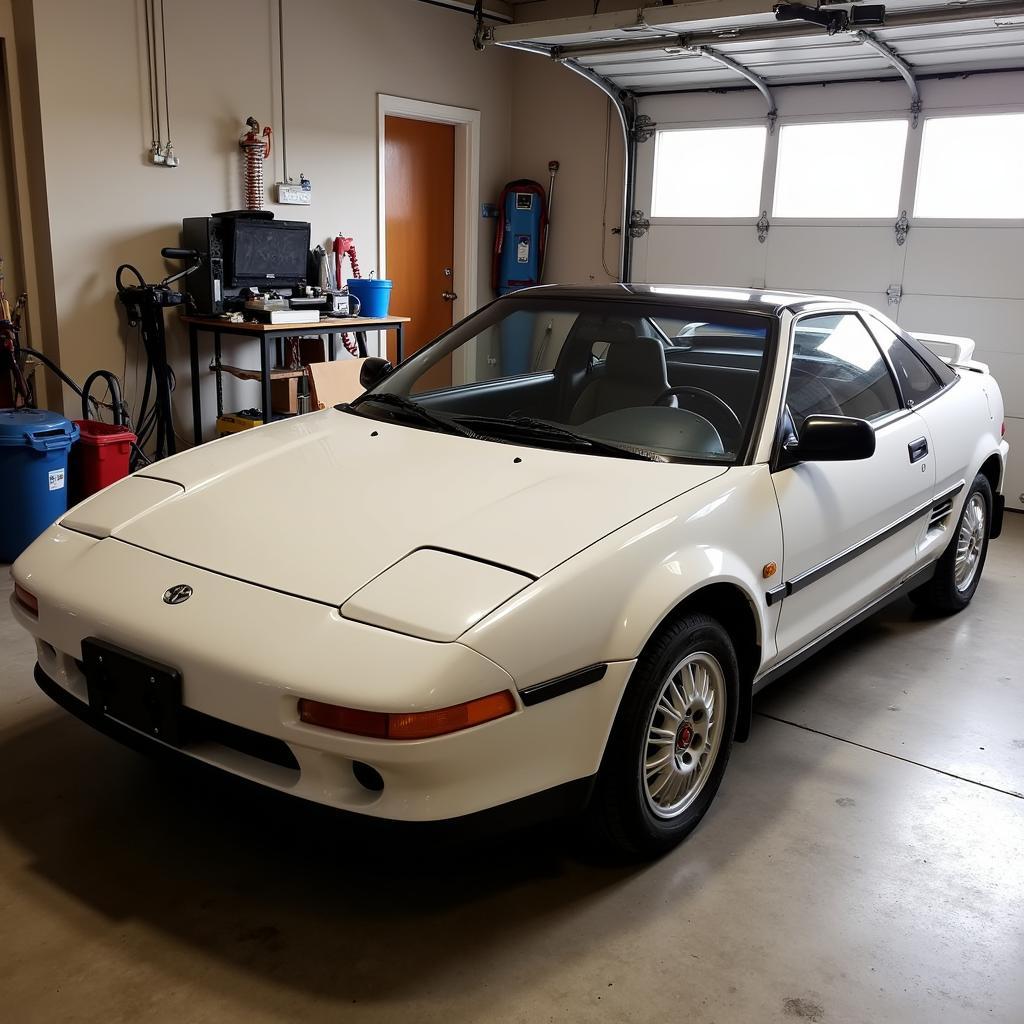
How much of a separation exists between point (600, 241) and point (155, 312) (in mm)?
3870

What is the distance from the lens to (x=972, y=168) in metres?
6.28

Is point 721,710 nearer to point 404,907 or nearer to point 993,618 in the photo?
point 404,907

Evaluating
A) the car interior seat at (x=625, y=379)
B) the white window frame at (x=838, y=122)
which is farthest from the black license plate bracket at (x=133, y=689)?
the white window frame at (x=838, y=122)

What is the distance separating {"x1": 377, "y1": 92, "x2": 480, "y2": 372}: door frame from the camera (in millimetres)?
7391

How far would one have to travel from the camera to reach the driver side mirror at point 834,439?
2.44m

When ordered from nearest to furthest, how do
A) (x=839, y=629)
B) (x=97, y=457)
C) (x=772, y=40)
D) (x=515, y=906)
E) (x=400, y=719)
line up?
(x=400, y=719) < (x=515, y=906) < (x=839, y=629) < (x=97, y=457) < (x=772, y=40)

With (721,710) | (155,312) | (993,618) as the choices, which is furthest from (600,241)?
(721,710)

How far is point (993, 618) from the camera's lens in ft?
13.2

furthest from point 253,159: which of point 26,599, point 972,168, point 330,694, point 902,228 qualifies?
point 330,694

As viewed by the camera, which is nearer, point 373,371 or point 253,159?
point 373,371

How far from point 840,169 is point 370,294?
11.0 feet

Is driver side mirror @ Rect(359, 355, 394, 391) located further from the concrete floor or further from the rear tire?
the rear tire

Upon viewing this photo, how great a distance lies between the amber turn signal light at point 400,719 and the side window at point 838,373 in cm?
141

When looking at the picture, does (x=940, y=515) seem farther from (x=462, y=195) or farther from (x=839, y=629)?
(x=462, y=195)
